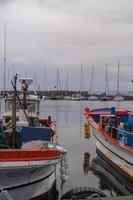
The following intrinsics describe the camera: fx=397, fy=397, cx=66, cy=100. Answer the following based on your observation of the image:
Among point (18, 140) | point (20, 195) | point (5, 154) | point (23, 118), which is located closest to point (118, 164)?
point (23, 118)

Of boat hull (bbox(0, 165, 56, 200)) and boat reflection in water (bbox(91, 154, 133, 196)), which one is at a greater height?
boat hull (bbox(0, 165, 56, 200))

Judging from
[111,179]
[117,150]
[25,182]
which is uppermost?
[25,182]

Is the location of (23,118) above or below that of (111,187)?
above

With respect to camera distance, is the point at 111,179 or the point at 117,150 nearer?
the point at 111,179

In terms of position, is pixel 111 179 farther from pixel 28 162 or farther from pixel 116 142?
pixel 28 162

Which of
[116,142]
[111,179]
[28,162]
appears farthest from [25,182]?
[116,142]

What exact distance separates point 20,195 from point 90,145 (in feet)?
52.8

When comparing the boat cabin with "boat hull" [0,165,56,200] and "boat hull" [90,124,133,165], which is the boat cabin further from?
"boat hull" [0,165,56,200]

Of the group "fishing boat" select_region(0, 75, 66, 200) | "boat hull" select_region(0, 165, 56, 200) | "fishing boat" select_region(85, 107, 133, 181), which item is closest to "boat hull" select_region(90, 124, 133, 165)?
"fishing boat" select_region(85, 107, 133, 181)

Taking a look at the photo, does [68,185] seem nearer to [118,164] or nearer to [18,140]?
[118,164]

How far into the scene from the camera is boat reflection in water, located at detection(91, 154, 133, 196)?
47.3ft

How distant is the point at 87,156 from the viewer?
70.5 feet

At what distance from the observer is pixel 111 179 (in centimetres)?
1597

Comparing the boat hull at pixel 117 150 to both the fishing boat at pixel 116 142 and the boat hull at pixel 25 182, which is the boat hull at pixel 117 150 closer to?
the fishing boat at pixel 116 142
